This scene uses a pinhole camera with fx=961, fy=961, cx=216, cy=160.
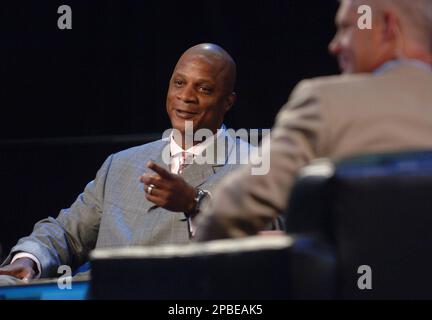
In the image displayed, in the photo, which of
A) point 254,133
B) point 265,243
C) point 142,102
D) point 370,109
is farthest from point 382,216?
point 142,102

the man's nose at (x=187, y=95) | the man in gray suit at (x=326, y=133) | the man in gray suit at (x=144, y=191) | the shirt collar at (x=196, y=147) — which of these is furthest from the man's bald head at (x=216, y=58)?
the man in gray suit at (x=326, y=133)

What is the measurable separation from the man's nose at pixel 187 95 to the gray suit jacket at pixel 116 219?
15cm

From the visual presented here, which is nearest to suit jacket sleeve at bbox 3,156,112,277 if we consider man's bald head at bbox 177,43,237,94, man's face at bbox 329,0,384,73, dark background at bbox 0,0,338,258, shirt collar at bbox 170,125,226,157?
shirt collar at bbox 170,125,226,157

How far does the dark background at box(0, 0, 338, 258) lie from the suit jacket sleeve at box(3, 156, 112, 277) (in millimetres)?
1147

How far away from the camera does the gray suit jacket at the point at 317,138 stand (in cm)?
138

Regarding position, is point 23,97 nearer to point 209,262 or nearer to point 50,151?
point 50,151

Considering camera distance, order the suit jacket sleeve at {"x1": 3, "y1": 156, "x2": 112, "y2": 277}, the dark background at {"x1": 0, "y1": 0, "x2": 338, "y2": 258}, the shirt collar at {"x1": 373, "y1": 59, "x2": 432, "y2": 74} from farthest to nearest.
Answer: the dark background at {"x1": 0, "y1": 0, "x2": 338, "y2": 258} < the suit jacket sleeve at {"x1": 3, "y1": 156, "x2": 112, "y2": 277} < the shirt collar at {"x1": 373, "y1": 59, "x2": 432, "y2": 74}

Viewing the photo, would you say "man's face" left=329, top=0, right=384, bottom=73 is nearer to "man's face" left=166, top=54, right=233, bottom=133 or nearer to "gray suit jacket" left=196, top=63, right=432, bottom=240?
"gray suit jacket" left=196, top=63, right=432, bottom=240

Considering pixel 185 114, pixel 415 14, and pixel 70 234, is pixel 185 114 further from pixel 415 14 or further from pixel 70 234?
pixel 415 14

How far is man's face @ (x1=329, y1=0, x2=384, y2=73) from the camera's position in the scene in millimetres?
1558

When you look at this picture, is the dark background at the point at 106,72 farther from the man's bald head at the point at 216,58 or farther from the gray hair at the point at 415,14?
the gray hair at the point at 415,14
